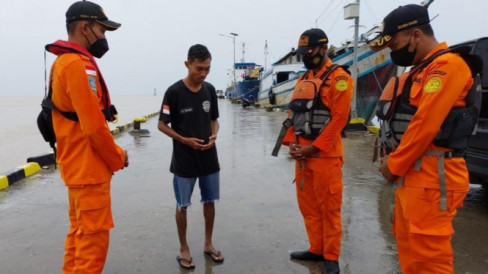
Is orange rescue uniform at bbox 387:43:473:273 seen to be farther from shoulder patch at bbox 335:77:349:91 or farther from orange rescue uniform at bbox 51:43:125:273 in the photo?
orange rescue uniform at bbox 51:43:125:273

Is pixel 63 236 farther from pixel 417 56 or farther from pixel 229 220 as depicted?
pixel 417 56

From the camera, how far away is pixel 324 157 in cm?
303

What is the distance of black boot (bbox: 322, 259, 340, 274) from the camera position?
9.75 ft

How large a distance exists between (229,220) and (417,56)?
2.82 meters

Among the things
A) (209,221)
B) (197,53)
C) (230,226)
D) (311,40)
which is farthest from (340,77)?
(230,226)

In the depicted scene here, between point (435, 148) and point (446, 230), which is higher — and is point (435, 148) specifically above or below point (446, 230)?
above

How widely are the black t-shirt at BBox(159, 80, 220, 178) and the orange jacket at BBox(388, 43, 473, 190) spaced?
1.68m

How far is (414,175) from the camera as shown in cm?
210

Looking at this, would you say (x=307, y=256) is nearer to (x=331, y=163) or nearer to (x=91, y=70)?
(x=331, y=163)

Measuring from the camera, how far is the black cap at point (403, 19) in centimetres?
212

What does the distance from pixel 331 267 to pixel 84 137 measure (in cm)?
215

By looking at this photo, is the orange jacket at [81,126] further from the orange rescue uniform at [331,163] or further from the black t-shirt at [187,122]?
the orange rescue uniform at [331,163]

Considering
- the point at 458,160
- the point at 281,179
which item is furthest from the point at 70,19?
the point at 281,179

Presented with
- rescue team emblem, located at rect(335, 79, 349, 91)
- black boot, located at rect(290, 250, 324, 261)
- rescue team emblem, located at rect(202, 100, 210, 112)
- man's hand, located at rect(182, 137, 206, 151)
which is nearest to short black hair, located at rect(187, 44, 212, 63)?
rescue team emblem, located at rect(202, 100, 210, 112)
